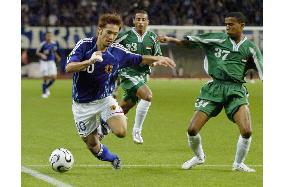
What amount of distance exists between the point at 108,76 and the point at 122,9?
2861 centimetres

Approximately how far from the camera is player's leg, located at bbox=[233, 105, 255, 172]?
10.7 metres

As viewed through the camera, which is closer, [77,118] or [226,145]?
[77,118]

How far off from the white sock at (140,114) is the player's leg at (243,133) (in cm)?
314

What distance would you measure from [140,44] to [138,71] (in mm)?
453

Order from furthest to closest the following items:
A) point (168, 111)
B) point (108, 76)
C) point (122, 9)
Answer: point (122, 9) < point (168, 111) < point (108, 76)

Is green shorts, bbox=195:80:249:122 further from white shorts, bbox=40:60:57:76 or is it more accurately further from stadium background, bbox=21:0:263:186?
white shorts, bbox=40:60:57:76

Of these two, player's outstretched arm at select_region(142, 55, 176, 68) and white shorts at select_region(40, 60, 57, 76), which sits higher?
player's outstretched arm at select_region(142, 55, 176, 68)

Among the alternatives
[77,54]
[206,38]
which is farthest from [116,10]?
[77,54]

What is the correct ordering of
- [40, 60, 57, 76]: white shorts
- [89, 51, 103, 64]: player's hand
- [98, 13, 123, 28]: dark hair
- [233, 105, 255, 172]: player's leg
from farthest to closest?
[40, 60, 57, 76]: white shorts, [233, 105, 255, 172]: player's leg, [98, 13, 123, 28]: dark hair, [89, 51, 103, 64]: player's hand

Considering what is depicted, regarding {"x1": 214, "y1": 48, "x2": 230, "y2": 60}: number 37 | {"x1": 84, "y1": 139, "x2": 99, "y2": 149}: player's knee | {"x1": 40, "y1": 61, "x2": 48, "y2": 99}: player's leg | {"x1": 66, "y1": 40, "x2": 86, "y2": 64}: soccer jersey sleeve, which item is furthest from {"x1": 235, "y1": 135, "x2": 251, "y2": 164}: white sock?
{"x1": 40, "y1": 61, "x2": 48, "y2": 99}: player's leg

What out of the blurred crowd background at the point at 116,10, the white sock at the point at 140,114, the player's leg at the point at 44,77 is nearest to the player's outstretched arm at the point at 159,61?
the white sock at the point at 140,114

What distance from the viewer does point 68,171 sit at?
424 inches
